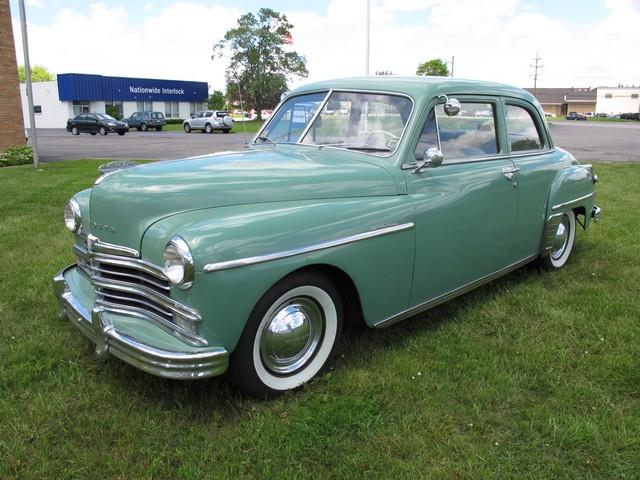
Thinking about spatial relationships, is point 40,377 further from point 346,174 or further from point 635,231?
point 635,231

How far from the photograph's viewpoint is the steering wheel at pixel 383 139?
3.43 metres

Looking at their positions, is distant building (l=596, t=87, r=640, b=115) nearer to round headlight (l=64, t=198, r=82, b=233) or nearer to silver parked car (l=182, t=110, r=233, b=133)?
silver parked car (l=182, t=110, r=233, b=133)

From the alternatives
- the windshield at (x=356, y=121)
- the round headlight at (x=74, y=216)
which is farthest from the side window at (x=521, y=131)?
the round headlight at (x=74, y=216)

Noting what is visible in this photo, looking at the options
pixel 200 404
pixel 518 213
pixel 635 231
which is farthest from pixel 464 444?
pixel 635 231

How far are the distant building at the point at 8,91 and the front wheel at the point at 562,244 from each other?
49.5 ft

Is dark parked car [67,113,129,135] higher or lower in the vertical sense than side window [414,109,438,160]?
lower

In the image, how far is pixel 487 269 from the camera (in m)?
3.97

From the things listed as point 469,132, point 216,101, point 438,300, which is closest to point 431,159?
point 469,132

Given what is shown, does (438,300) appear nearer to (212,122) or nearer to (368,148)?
(368,148)

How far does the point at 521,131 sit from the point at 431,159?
5.32 feet

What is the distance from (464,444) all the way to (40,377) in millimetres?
2371

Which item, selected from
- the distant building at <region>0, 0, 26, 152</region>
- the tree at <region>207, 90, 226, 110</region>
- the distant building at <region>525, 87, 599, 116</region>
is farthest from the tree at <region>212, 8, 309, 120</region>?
the distant building at <region>525, 87, 599, 116</region>

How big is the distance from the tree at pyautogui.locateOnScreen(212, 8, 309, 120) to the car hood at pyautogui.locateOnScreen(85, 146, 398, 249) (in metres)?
45.9

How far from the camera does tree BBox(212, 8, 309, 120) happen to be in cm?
4850
